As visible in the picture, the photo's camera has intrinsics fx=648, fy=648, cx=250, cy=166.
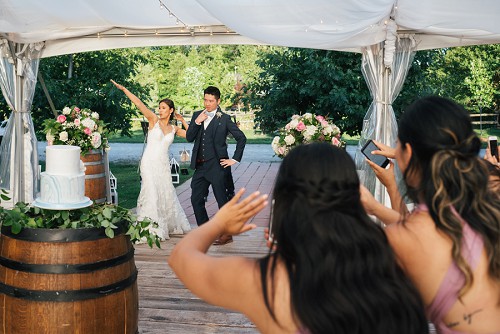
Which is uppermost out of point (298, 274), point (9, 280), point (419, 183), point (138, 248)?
point (419, 183)

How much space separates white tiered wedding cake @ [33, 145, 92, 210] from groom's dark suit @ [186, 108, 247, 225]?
4.47m

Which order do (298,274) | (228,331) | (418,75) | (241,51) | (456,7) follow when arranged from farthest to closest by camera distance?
(241,51), (418,75), (456,7), (228,331), (298,274)

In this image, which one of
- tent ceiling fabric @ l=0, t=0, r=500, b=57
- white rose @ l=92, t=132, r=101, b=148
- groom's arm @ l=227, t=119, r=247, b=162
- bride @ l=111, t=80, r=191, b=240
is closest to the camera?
tent ceiling fabric @ l=0, t=0, r=500, b=57

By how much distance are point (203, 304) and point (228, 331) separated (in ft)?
1.99

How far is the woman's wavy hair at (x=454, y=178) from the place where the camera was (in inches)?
71.0

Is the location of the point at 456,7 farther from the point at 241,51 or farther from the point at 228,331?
the point at 241,51

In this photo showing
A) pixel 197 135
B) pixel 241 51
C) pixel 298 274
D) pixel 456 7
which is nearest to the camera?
pixel 298 274

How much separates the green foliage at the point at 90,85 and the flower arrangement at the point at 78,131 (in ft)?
15.9

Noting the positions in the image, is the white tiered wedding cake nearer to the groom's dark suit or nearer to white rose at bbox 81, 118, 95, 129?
the groom's dark suit

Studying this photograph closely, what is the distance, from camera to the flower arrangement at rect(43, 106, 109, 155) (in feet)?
26.6

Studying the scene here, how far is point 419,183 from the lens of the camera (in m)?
1.87

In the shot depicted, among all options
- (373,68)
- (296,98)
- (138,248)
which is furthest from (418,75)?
(138,248)

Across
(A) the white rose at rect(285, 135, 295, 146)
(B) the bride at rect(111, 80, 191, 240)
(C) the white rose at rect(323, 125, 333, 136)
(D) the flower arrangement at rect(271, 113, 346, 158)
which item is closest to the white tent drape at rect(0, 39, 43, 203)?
(B) the bride at rect(111, 80, 191, 240)

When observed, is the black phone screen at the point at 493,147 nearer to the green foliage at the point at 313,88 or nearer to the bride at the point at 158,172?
the bride at the point at 158,172
